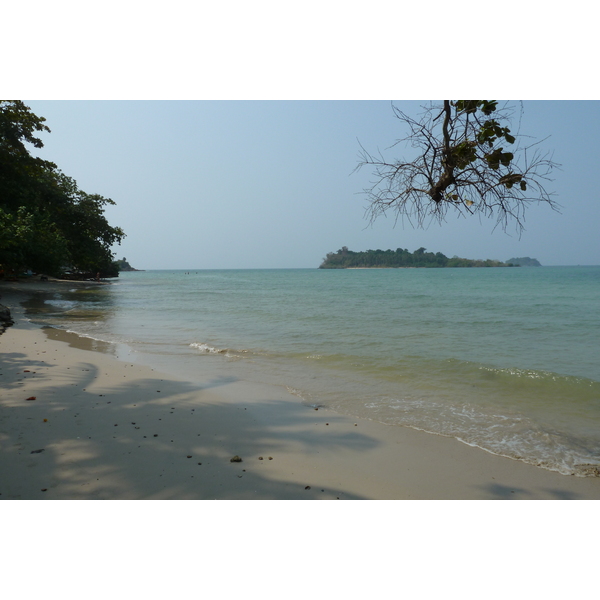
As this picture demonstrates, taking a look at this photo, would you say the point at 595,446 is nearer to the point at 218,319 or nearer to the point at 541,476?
the point at 541,476

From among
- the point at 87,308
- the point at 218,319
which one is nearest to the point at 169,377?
the point at 218,319

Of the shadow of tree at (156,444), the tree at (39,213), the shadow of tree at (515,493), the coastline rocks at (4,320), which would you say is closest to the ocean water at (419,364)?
the shadow of tree at (515,493)

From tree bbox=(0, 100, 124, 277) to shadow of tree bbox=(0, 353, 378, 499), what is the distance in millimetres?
16494

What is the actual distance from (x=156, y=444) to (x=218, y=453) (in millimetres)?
700

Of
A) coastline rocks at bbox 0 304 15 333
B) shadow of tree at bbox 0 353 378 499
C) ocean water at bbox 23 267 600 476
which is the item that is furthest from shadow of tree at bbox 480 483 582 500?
coastline rocks at bbox 0 304 15 333

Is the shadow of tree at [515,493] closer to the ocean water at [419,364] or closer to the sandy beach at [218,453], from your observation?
the sandy beach at [218,453]

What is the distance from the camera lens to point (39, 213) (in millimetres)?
27250

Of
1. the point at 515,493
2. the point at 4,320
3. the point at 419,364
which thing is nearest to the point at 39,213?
the point at 4,320

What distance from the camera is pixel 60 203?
3075 centimetres

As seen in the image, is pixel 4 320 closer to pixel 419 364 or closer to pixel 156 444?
pixel 156 444

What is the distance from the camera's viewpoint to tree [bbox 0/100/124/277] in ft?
61.8

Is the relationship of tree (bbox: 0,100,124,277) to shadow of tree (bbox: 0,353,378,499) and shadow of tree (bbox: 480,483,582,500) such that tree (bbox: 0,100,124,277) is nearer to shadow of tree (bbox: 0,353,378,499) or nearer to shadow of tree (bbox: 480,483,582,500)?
shadow of tree (bbox: 0,353,378,499)

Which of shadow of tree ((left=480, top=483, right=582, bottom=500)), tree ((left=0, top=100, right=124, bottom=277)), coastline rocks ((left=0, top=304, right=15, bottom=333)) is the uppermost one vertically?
tree ((left=0, top=100, right=124, bottom=277))

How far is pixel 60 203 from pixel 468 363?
31.1 meters
